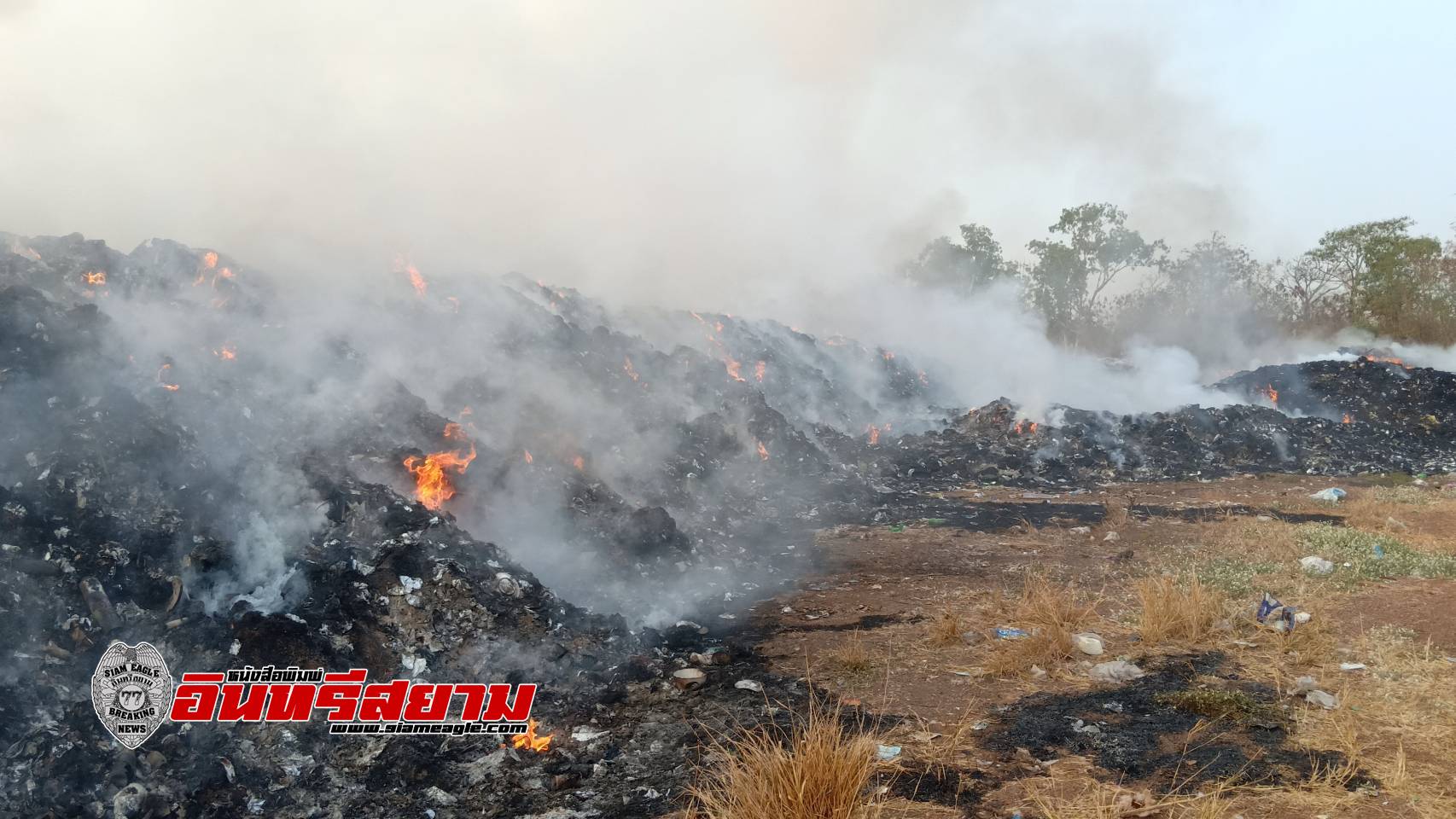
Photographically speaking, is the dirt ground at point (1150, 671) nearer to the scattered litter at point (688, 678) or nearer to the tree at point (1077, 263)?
the scattered litter at point (688, 678)

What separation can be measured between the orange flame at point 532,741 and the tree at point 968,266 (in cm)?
4044

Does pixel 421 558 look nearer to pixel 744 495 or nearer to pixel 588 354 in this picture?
pixel 744 495

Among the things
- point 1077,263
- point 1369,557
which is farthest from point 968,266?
point 1369,557

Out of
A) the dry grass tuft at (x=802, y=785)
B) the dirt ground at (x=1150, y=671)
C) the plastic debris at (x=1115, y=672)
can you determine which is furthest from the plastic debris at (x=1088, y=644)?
the dry grass tuft at (x=802, y=785)

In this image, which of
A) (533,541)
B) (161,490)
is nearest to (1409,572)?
(533,541)

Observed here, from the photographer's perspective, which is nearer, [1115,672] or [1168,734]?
[1168,734]

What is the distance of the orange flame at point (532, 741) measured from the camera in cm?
455

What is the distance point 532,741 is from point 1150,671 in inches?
164

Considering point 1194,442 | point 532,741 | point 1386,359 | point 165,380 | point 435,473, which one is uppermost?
point 1386,359

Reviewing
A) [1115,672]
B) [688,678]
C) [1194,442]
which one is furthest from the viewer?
[1194,442]

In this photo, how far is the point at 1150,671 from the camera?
16.8 feet

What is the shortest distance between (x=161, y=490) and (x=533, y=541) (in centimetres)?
349

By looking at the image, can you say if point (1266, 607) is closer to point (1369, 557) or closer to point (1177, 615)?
point (1177, 615)

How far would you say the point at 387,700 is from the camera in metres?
5.05
